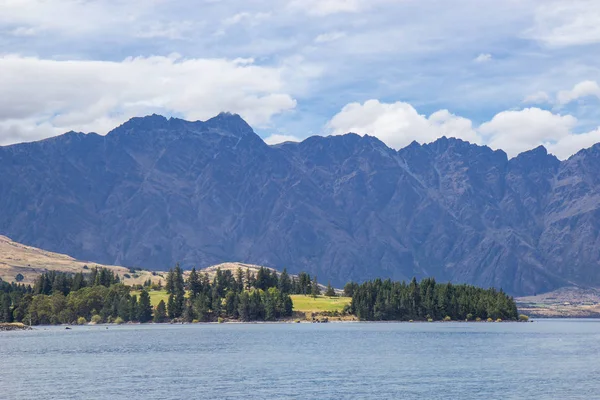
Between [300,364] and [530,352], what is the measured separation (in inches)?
2342

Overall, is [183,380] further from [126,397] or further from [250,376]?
[126,397]

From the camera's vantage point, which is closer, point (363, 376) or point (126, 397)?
point (126, 397)

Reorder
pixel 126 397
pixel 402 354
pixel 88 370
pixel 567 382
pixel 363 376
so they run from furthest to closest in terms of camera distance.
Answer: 1. pixel 402 354
2. pixel 88 370
3. pixel 363 376
4. pixel 567 382
5. pixel 126 397

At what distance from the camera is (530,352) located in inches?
7613

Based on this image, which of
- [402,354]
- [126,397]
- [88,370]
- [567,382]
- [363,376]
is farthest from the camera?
[402,354]

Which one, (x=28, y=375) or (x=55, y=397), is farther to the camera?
(x=28, y=375)

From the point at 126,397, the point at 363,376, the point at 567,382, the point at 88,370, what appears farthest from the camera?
the point at 88,370

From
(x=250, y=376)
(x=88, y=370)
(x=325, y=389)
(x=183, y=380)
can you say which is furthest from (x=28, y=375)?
(x=325, y=389)

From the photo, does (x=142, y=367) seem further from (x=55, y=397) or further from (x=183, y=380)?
(x=55, y=397)

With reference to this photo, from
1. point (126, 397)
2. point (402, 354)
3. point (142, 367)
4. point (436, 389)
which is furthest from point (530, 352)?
point (126, 397)

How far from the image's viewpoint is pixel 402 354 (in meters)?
184

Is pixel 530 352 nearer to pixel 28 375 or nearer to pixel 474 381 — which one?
pixel 474 381

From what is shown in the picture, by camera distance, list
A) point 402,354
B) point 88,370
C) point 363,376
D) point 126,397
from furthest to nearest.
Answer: point 402,354, point 88,370, point 363,376, point 126,397

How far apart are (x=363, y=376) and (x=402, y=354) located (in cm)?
4327
